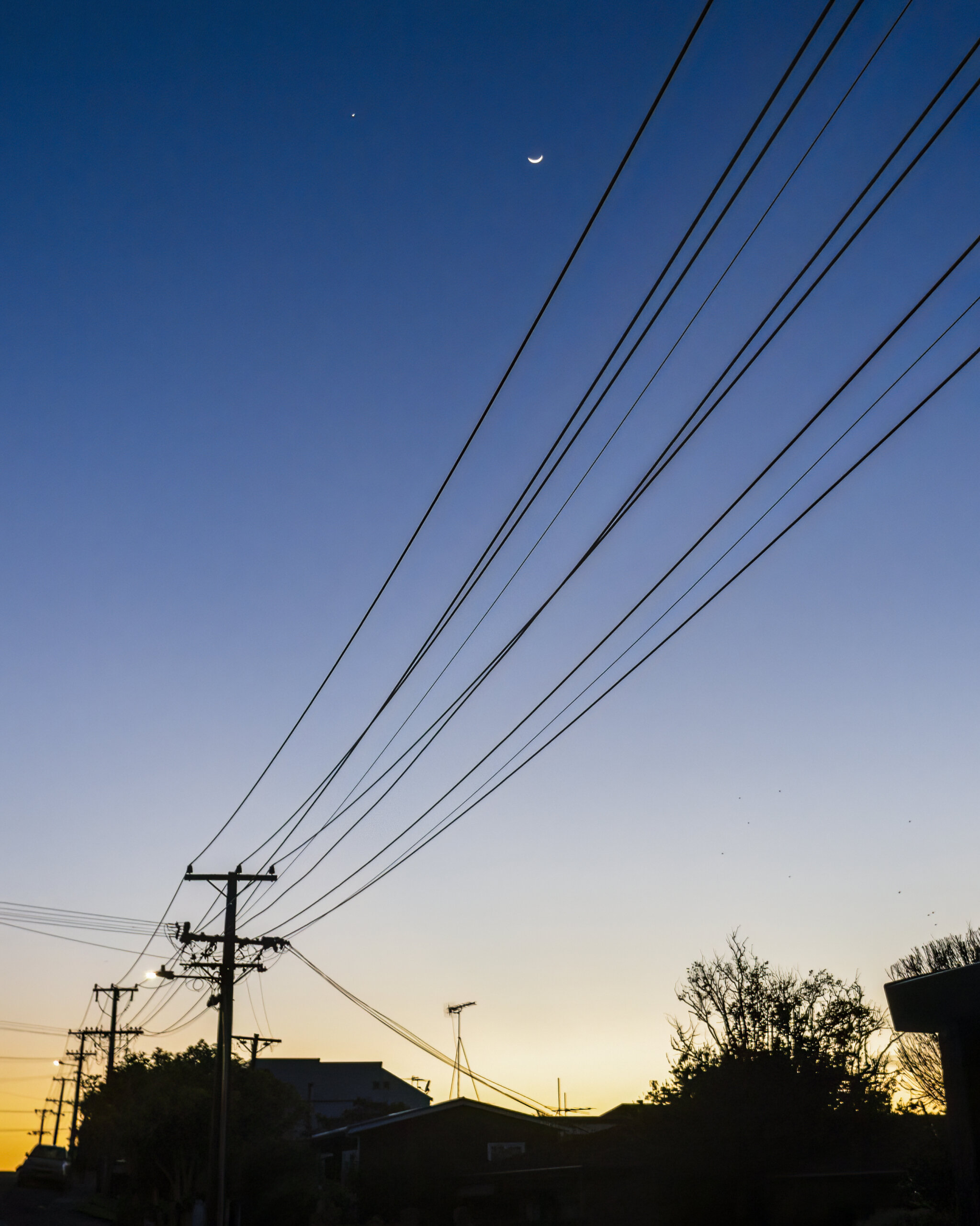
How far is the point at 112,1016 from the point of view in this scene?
6500 cm

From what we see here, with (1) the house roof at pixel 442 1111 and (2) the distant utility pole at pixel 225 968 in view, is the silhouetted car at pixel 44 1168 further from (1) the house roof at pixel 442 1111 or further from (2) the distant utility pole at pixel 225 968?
(2) the distant utility pole at pixel 225 968

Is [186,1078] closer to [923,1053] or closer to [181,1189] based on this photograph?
[181,1189]

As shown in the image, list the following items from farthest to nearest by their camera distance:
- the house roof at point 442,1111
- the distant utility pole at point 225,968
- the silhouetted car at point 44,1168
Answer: the silhouetted car at point 44,1168 → the house roof at point 442,1111 → the distant utility pole at point 225,968

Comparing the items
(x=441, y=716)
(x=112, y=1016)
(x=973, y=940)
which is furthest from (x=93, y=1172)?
(x=441, y=716)

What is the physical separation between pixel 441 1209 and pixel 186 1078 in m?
13.6

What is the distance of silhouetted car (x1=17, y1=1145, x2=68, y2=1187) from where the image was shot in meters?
58.0

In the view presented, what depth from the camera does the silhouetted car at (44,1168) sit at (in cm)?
5800

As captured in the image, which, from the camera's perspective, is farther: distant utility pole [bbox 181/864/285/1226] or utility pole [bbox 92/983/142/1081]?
utility pole [bbox 92/983/142/1081]

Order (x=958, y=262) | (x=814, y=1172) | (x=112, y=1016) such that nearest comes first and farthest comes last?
(x=958, y=262)
(x=814, y=1172)
(x=112, y=1016)

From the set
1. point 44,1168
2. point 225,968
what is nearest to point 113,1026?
point 44,1168

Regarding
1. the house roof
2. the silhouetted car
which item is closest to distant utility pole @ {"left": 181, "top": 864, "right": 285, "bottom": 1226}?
the house roof

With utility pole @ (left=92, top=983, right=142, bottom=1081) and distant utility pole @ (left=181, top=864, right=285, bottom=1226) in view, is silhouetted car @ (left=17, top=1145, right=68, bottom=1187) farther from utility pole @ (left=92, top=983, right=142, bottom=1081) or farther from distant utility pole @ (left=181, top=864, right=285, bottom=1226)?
distant utility pole @ (left=181, top=864, right=285, bottom=1226)

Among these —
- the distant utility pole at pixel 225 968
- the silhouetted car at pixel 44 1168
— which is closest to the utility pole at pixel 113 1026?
the silhouetted car at pixel 44 1168

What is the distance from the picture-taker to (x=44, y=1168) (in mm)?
58781
